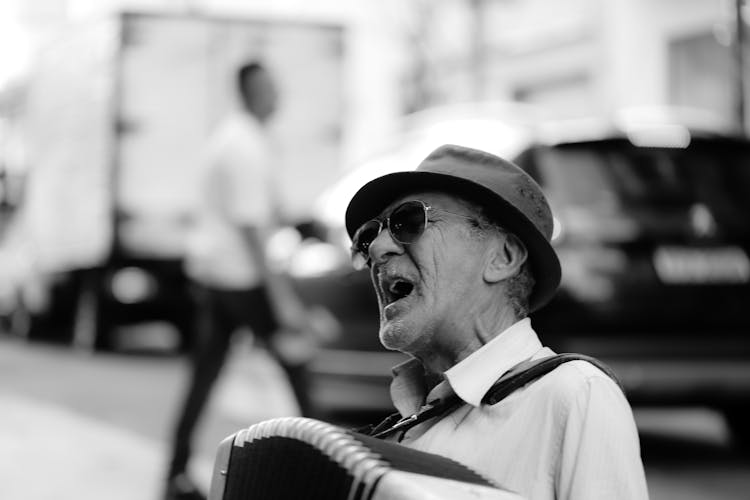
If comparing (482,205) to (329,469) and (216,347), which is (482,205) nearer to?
(329,469)

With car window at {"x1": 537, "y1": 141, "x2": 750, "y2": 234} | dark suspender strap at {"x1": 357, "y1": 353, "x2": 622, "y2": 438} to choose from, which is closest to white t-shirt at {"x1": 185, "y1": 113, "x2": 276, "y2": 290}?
car window at {"x1": 537, "y1": 141, "x2": 750, "y2": 234}

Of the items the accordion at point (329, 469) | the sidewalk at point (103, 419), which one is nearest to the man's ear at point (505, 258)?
the accordion at point (329, 469)

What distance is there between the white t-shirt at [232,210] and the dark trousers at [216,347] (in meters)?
0.07

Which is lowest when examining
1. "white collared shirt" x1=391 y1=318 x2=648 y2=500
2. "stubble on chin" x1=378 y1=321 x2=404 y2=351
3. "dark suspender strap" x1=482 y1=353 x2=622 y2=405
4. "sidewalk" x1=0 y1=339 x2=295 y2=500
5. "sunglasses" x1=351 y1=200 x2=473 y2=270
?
"sidewalk" x1=0 y1=339 x2=295 y2=500

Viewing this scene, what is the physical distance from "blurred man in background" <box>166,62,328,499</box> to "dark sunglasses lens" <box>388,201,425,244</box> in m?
3.85

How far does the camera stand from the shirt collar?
7.49ft

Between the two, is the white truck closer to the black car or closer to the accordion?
the black car

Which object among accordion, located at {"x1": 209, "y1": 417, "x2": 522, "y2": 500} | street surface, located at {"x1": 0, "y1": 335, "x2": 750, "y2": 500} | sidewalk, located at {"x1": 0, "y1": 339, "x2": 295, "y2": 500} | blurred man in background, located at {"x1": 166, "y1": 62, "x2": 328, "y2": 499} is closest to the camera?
accordion, located at {"x1": 209, "y1": 417, "x2": 522, "y2": 500}

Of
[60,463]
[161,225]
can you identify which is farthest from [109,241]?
[60,463]

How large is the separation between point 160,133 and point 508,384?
12771 mm

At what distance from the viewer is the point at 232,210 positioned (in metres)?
6.32

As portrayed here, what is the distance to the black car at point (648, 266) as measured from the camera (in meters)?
6.73

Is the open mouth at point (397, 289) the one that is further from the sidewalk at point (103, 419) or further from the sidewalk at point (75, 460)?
the sidewalk at point (75, 460)

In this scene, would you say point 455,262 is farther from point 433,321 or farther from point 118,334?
point 118,334
